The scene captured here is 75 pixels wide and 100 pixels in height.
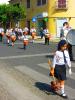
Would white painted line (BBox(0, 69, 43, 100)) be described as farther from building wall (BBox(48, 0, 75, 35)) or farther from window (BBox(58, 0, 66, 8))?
window (BBox(58, 0, 66, 8))

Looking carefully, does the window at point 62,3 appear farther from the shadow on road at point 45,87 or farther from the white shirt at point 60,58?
the white shirt at point 60,58

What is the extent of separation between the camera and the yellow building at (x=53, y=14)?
154 feet

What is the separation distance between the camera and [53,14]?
158 ft

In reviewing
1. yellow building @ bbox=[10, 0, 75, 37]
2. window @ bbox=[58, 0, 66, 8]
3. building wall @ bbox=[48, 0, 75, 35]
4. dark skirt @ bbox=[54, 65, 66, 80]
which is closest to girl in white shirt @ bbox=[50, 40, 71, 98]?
dark skirt @ bbox=[54, 65, 66, 80]

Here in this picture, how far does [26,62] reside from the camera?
63.1 feet

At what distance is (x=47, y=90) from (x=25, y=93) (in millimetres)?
805

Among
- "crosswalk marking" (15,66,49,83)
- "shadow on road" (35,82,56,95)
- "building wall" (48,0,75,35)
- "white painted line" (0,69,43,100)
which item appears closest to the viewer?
"white painted line" (0,69,43,100)

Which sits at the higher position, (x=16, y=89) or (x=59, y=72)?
(x=59, y=72)

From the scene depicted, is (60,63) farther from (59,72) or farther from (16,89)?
(16,89)

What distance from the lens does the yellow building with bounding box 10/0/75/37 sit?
4706cm

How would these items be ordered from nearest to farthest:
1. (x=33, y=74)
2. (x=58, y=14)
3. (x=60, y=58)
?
1. (x=60, y=58)
2. (x=33, y=74)
3. (x=58, y=14)

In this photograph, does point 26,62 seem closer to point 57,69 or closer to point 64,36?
point 64,36

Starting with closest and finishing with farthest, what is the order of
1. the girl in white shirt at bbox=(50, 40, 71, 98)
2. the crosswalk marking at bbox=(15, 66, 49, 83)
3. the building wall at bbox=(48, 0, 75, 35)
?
1. the girl in white shirt at bbox=(50, 40, 71, 98)
2. the crosswalk marking at bbox=(15, 66, 49, 83)
3. the building wall at bbox=(48, 0, 75, 35)

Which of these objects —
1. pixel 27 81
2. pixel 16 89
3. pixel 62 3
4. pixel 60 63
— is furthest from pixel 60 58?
pixel 62 3
